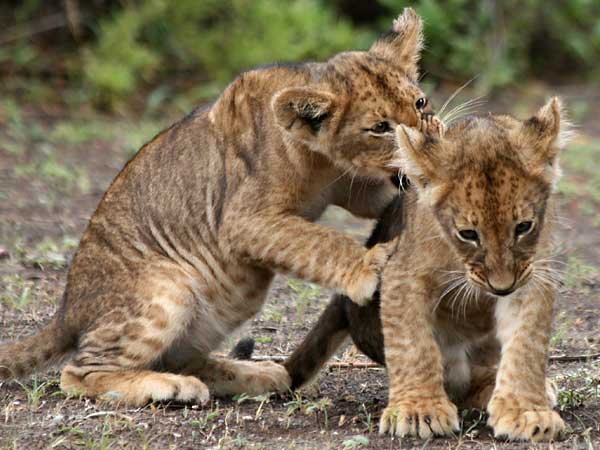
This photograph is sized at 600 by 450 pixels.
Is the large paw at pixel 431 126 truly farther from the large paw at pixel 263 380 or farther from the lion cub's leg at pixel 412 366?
the large paw at pixel 263 380

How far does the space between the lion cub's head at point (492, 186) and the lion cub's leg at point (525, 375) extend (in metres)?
0.15

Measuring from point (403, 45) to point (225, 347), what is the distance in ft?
Result: 6.57

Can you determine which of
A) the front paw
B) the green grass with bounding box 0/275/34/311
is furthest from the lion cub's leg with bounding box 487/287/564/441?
the green grass with bounding box 0/275/34/311

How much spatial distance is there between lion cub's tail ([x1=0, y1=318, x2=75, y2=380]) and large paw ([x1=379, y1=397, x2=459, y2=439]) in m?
1.75

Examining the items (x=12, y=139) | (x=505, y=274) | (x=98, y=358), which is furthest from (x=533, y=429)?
(x=12, y=139)

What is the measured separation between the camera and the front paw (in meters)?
4.92

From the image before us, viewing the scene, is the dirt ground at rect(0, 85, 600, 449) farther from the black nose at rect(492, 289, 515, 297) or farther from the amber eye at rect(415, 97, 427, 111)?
the amber eye at rect(415, 97, 427, 111)

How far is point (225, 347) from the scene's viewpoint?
7082 mm

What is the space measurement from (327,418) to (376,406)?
41 cm

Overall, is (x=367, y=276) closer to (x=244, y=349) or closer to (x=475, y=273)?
(x=475, y=273)

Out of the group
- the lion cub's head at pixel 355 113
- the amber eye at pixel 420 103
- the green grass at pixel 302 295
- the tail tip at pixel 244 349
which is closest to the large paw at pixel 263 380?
the tail tip at pixel 244 349

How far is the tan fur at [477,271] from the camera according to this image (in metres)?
4.82

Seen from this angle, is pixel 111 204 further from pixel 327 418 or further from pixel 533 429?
pixel 533 429

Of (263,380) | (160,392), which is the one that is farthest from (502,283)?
(160,392)
